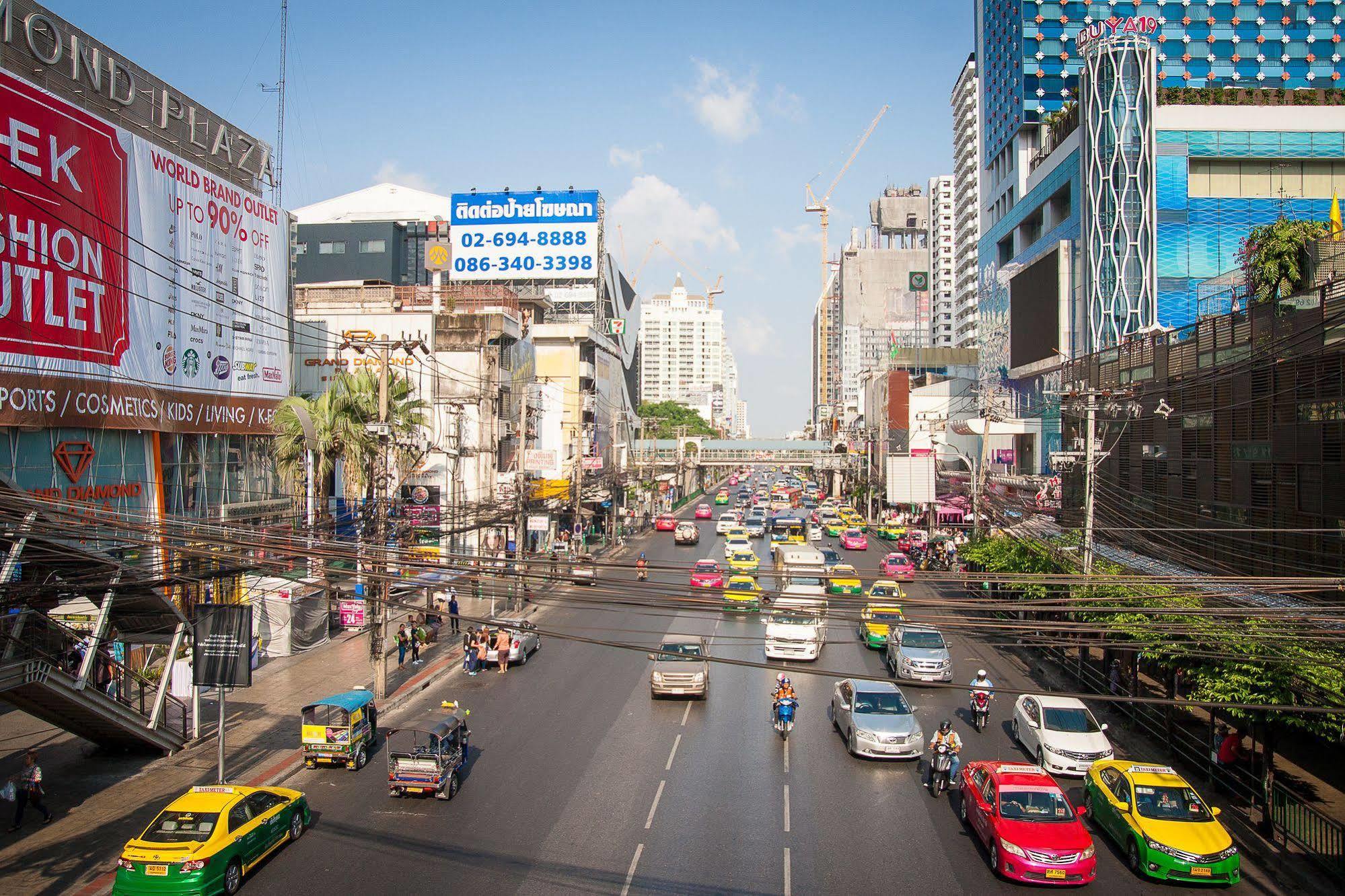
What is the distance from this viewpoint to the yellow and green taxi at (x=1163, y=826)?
14.0 m

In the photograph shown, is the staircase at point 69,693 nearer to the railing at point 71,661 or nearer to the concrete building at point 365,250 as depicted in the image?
the railing at point 71,661

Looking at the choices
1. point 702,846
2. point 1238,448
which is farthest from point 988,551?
point 702,846

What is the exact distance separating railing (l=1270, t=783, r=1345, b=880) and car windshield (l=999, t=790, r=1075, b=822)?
145 inches

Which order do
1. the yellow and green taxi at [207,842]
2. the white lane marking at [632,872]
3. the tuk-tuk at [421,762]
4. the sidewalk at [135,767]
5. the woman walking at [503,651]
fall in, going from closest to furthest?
1. the yellow and green taxi at [207,842]
2. the white lane marking at [632,872]
3. the sidewalk at [135,767]
4. the tuk-tuk at [421,762]
5. the woman walking at [503,651]

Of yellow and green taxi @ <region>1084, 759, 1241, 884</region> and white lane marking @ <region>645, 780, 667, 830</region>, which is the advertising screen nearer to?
yellow and green taxi @ <region>1084, 759, 1241, 884</region>

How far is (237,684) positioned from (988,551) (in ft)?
86.2

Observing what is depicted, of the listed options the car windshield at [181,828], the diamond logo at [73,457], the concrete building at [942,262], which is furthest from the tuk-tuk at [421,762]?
the concrete building at [942,262]

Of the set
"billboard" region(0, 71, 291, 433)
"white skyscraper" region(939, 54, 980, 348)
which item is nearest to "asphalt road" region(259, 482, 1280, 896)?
"billboard" region(0, 71, 291, 433)

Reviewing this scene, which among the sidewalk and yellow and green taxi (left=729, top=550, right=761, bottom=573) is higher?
yellow and green taxi (left=729, top=550, right=761, bottom=573)

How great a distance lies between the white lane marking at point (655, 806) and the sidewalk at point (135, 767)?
5139 millimetres

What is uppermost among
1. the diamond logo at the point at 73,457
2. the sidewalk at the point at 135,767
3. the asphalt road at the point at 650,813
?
the diamond logo at the point at 73,457

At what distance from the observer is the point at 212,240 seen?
102 feet

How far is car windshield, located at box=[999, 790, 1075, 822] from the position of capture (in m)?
14.8

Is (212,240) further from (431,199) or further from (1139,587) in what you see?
(431,199)
